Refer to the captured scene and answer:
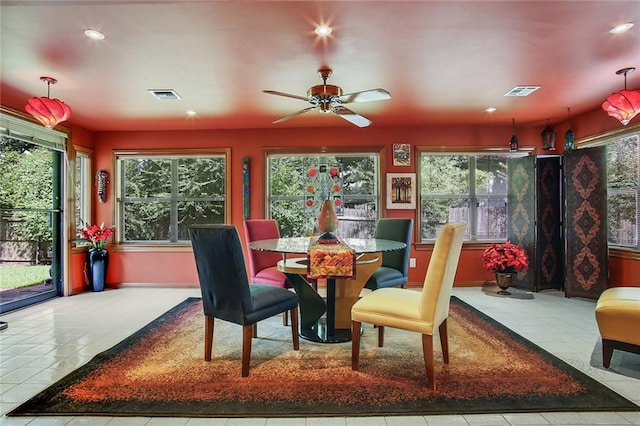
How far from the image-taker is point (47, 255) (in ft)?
15.2

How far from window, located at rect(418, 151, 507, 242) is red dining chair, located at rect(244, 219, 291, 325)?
246 centimetres

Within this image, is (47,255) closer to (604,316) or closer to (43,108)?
(43,108)

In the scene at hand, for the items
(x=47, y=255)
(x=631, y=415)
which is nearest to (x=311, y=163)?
(x=47, y=255)

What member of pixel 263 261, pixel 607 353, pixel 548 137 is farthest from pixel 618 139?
pixel 263 261

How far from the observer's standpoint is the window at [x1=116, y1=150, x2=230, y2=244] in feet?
17.5

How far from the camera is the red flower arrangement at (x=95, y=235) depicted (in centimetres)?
485

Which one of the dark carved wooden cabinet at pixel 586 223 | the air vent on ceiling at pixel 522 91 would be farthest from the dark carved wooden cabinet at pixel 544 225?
the air vent on ceiling at pixel 522 91

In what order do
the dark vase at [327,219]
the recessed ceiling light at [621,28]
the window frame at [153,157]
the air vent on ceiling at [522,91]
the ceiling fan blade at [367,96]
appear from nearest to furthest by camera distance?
the recessed ceiling light at [621,28] < the ceiling fan blade at [367,96] < the dark vase at [327,219] < the air vent on ceiling at [522,91] < the window frame at [153,157]

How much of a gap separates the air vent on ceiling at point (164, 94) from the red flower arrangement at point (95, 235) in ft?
7.37

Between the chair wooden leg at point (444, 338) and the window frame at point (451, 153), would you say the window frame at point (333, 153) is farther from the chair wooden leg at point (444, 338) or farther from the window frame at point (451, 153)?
the chair wooden leg at point (444, 338)

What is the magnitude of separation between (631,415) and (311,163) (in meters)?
4.25

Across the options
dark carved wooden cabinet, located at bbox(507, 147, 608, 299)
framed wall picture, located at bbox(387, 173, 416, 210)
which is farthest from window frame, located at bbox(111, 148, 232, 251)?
dark carved wooden cabinet, located at bbox(507, 147, 608, 299)

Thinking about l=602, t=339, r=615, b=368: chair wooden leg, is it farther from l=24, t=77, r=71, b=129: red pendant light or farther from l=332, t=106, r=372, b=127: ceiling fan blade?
l=24, t=77, r=71, b=129: red pendant light

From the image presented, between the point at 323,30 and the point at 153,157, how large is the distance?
12.7 feet
